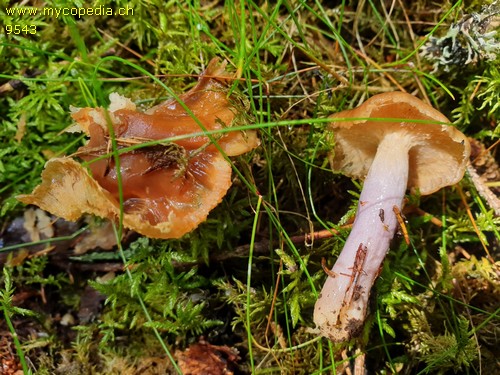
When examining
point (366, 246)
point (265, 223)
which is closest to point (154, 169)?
point (265, 223)

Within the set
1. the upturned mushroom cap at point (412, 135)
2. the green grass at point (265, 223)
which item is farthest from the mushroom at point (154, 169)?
the upturned mushroom cap at point (412, 135)

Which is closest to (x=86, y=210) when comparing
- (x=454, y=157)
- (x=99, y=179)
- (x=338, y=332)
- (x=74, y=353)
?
(x=99, y=179)

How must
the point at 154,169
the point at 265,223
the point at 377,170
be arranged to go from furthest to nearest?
the point at 265,223, the point at 377,170, the point at 154,169

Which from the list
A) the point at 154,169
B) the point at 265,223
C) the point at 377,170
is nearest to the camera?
the point at 154,169

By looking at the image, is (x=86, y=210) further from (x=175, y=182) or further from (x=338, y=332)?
(x=338, y=332)

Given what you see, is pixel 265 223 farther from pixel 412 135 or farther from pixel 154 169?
pixel 412 135

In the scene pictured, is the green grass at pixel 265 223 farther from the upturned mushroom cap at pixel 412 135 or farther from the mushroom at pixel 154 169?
the mushroom at pixel 154 169

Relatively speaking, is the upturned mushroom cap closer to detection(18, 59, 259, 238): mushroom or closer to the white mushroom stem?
the white mushroom stem
